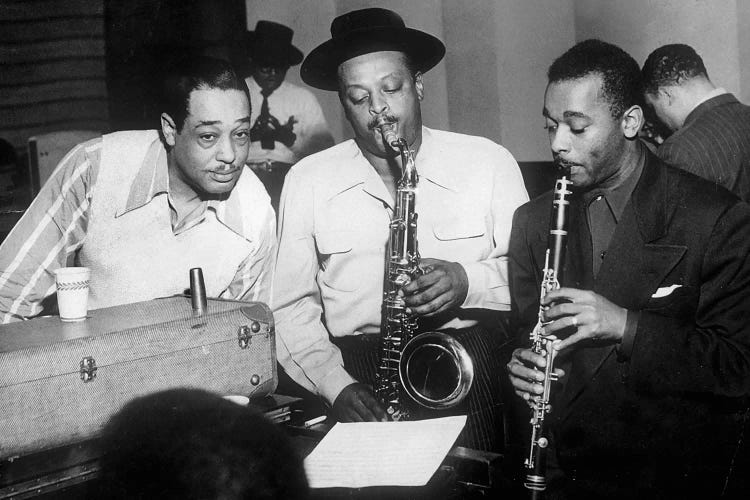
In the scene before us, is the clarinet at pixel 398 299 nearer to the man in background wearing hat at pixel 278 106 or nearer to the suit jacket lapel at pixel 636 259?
the suit jacket lapel at pixel 636 259

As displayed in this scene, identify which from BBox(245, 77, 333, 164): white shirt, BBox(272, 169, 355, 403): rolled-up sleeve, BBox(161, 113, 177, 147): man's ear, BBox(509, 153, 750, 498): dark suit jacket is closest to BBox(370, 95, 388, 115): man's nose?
BBox(272, 169, 355, 403): rolled-up sleeve

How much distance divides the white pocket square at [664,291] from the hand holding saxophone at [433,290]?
2.49 ft

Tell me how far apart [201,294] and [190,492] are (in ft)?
3.60

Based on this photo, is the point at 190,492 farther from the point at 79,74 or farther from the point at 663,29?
the point at 79,74

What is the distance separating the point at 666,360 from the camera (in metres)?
2.10

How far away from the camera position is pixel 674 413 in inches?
87.4

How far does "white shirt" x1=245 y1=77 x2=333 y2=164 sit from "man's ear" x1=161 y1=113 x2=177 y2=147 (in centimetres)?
397

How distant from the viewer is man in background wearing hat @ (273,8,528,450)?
115 inches

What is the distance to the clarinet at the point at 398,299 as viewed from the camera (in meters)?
2.71

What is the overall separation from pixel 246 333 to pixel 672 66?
3171 millimetres

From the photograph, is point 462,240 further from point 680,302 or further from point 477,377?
point 680,302

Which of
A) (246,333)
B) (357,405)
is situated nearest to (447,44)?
(357,405)

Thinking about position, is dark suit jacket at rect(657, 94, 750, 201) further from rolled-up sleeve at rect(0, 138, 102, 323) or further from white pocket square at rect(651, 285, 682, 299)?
rolled-up sleeve at rect(0, 138, 102, 323)

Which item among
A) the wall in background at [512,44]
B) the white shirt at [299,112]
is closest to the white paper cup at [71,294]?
the wall in background at [512,44]
